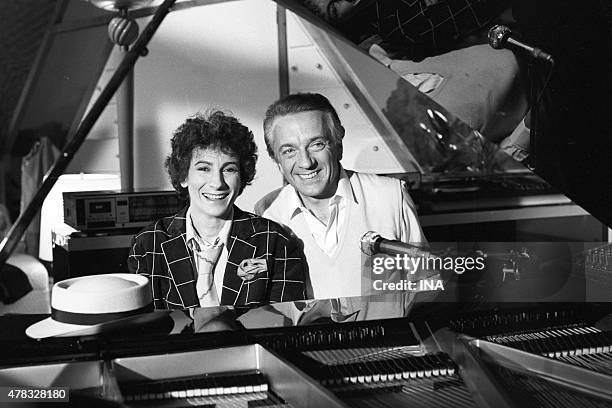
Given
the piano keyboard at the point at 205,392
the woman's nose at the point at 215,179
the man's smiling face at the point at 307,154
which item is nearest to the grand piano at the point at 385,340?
the piano keyboard at the point at 205,392

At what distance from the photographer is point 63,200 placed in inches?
54.2

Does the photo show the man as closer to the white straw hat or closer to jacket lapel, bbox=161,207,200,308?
jacket lapel, bbox=161,207,200,308

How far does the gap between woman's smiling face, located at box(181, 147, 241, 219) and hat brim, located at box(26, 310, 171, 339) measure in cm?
23

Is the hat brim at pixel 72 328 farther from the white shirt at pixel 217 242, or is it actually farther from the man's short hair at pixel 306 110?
the man's short hair at pixel 306 110

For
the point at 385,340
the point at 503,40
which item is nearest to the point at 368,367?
the point at 385,340

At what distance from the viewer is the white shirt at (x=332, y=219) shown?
1.50m

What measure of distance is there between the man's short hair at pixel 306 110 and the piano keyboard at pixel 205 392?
0.43 metres

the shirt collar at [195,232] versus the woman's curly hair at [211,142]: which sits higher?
the woman's curly hair at [211,142]

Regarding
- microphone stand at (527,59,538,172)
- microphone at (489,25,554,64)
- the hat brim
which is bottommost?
the hat brim

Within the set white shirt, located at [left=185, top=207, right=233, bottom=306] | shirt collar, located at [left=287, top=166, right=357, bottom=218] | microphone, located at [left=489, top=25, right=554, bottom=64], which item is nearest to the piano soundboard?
white shirt, located at [left=185, top=207, right=233, bottom=306]

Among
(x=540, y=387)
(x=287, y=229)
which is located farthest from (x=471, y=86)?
(x=540, y=387)

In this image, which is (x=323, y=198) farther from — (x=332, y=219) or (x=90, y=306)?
(x=90, y=306)

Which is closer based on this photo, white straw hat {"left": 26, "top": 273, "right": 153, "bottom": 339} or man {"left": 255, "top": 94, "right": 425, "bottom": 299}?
white straw hat {"left": 26, "top": 273, "right": 153, "bottom": 339}

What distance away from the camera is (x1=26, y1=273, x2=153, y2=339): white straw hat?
4.31 feet
